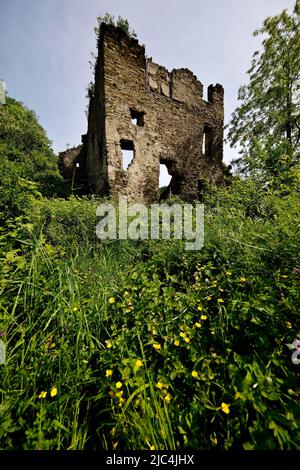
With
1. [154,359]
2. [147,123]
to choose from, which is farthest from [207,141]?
[154,359]

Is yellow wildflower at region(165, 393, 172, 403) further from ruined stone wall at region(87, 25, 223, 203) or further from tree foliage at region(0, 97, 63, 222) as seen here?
tree foliage at region(0, 97, 63, 222)

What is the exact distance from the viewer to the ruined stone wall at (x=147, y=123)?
6.93 meters

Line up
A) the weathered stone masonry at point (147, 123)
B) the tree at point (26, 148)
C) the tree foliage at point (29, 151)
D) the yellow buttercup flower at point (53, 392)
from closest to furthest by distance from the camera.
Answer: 1. the yellow buttercup flower at point (53, 392)
2. the weathered stone masonry at point (147, 123)
3. the tree foliage at point (29, 151)
4. the tree at point (26, 148)

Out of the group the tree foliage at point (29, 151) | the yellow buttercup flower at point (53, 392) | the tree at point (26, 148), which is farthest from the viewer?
the tree at point (26, 148)

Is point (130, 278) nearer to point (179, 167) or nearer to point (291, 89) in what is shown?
point (179, 167)

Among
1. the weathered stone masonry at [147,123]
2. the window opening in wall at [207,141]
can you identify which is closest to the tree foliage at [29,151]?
the weathered stone masonry at [147,123]

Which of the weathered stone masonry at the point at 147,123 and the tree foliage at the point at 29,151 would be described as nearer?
Result: the weathered stone masonry at the point at 147,123

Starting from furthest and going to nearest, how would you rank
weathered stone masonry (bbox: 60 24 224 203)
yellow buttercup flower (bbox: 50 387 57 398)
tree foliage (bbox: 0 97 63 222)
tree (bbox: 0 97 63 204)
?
tree (bbox: 0 97 63 204) → tree foliage (bbox: 0 97 63 222) → weathered stone masonry (bbox: 60 24 224 203) → yellow buttercup flower (bbox: 50 387 57 398)

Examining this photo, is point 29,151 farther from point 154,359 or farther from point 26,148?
point 154,359

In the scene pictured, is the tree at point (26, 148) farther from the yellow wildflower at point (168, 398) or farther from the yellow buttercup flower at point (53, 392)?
the yellow wildflower at point (168, 398)

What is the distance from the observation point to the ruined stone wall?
693 cm

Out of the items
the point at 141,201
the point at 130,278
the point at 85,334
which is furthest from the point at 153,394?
the point at 141,201

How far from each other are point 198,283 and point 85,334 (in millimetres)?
1041

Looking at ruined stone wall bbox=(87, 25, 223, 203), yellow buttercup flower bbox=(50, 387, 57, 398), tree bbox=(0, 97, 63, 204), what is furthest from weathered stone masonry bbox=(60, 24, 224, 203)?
yellow buttercup flower bbox=(50, 387, 57, 398)
